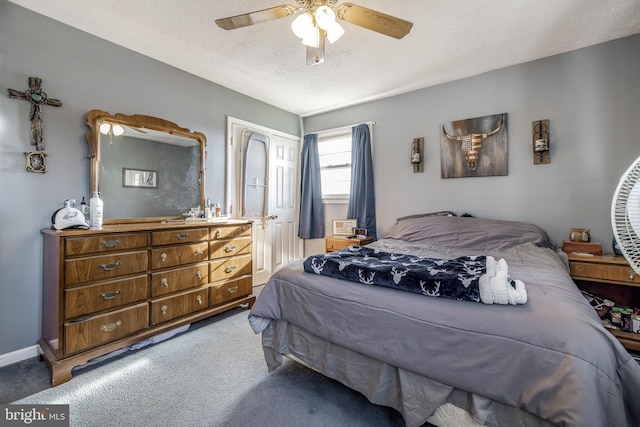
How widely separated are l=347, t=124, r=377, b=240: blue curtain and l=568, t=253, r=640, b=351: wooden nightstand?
201 cm

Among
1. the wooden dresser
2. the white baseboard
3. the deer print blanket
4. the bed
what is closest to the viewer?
the bed

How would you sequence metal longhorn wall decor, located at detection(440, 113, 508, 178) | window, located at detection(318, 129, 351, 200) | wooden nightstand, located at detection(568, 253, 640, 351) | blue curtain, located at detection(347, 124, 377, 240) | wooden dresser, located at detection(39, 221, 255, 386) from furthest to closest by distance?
window, located at detection(318, 129, 351, 200) → blue curtain, located at detection(347, 124, 377, 240) → metal longhorn wall decor, located at detection(440, 113, 508, 178) → wooden nightstand, located at detection(568, 253, 640, 351) → wooden dresser, located at detection(39, 221, 255, 386)

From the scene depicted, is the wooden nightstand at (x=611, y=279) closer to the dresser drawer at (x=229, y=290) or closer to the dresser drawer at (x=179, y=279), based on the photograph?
the dresser drawer at (x=229, y=290)

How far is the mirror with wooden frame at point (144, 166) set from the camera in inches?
91.8

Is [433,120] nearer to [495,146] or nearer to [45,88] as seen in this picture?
Answer: [495,146]

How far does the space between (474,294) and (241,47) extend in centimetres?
271

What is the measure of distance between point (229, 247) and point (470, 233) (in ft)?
7.81

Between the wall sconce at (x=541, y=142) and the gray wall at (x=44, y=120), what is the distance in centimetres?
381

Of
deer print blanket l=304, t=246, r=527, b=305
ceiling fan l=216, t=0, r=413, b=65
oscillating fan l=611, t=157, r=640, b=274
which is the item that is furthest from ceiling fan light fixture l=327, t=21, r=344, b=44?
oscillating fan l=611, t=157, r=640, b=274

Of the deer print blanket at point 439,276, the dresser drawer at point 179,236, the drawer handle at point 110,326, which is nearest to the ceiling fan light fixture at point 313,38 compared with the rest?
the deer print blanket at point 439,276

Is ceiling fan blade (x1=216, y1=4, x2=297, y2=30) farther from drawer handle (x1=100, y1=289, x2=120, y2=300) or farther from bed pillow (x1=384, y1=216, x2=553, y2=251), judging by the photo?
bed pillow (x1=384, y1=216, x2=553, y2=251)

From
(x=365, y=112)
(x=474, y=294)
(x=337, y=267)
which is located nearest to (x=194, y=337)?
(x=337, y=267)

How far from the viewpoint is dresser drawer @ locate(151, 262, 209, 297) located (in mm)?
2221

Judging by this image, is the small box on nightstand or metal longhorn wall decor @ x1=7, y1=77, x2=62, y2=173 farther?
the small box on nightstand
